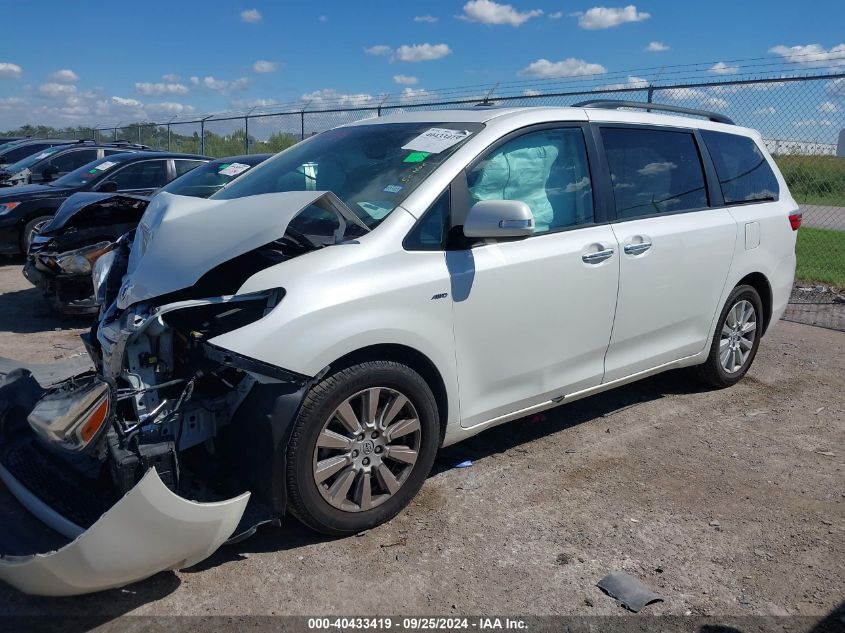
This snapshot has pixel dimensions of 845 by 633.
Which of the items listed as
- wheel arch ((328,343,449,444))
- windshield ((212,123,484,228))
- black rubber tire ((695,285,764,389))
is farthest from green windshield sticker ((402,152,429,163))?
black rubber tire ((695,285,764,389))

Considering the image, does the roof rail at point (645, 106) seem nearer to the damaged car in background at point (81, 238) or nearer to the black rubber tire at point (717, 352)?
the black rubber tire at point (717, 352)

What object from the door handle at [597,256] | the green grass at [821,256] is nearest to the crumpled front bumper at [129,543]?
the door handle at [597,256]

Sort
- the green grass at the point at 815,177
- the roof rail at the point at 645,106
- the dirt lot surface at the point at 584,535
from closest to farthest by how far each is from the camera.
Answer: the dirt lot surface at the point at 584,535 → the roof rail at the point at 645,106 → the green grass at the point at 815,177

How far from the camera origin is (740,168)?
201 inches

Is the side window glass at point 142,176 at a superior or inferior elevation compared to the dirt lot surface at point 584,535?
superior

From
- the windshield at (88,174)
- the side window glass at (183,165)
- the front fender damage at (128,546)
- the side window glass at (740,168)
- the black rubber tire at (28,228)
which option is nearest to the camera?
the front fender damage at (128,546)

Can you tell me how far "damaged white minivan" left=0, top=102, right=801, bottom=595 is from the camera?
2.73 m

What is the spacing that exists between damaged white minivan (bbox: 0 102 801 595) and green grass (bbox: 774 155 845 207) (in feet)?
24.0

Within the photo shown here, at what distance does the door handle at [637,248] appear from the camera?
4.08 m

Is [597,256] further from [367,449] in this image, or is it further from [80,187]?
[80,187]

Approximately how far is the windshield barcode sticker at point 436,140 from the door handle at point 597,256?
92cm

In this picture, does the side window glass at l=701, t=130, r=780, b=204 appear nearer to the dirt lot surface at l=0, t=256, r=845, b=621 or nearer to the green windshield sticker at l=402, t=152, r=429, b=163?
the dirt lot surface at l=0, t=256, r=845, b=621

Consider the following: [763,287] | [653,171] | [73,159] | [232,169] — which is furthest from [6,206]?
[763,287]

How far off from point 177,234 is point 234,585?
5.02 ft
